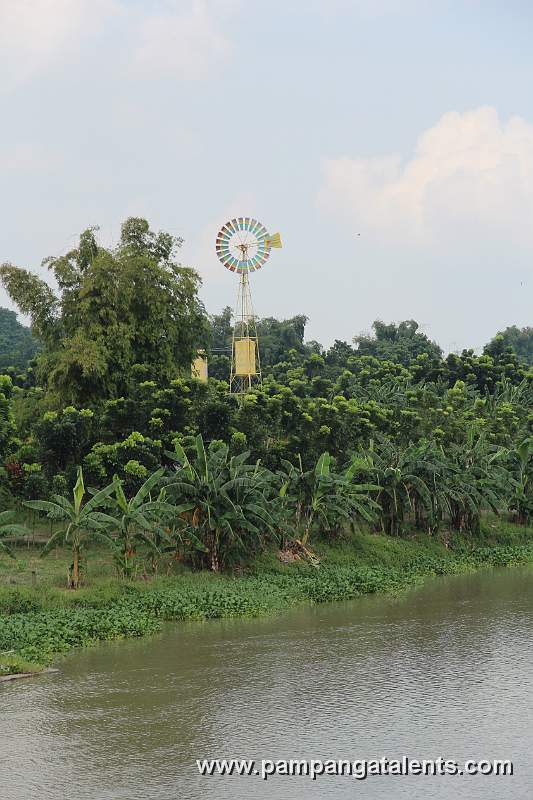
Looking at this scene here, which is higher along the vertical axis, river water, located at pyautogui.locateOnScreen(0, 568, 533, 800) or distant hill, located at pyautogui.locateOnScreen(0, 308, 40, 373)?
distant hill, located at pyautogui.locateOnScreen(0, 308, 40, 373)

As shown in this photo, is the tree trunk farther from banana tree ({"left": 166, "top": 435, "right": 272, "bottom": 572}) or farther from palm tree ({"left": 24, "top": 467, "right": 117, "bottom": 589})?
banana tree ({"left": 166, "top": 435, "right": 272, "bottom": 572})

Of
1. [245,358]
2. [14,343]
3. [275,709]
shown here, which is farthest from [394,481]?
[14,343]

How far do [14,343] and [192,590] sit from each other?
44327 mm

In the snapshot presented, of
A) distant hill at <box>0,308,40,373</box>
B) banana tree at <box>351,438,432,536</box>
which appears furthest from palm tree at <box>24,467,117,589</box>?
distant hill at <box>0,308,40,373</box>

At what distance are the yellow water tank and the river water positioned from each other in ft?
54.8

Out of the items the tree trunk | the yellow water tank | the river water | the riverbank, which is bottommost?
A: the river water

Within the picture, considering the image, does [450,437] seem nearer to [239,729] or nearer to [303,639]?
[303,639]

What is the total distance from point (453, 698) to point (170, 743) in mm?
3899

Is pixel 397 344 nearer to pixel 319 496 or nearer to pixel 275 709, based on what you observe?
pixel 319 496

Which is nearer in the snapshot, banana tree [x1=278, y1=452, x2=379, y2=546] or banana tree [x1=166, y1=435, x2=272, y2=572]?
banana tree [x1=166, y1=435, x2=272, y2=572]

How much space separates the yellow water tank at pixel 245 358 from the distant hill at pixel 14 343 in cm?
1367

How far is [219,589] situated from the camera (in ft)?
63.4

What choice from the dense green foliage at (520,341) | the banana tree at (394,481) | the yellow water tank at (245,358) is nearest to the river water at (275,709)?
the banana tree at (394,481)

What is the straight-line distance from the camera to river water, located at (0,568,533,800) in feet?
31.3
